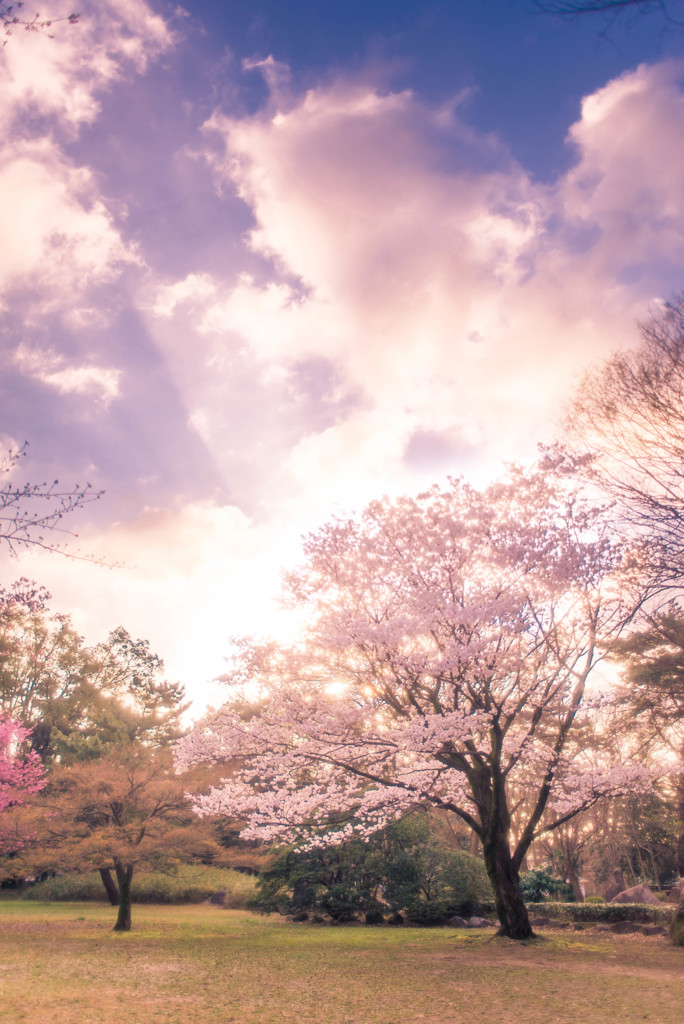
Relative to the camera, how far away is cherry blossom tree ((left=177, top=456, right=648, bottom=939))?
38.9 feet

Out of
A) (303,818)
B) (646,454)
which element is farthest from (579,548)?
(303,818)

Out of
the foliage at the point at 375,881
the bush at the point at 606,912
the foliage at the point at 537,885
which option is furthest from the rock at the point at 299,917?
the foliage at the point at 537,885

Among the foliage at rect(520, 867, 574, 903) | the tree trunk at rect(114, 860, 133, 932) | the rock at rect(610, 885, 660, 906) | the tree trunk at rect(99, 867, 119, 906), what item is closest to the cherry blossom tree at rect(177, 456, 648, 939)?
the tree trunk at rect(114, 860, 133, 932)

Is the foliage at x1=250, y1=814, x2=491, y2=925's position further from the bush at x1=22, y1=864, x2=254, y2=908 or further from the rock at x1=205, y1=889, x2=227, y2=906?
the rock at x1=205, y1=889, x2=227, y2=906

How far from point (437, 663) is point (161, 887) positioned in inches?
880

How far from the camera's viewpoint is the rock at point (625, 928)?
15922mm

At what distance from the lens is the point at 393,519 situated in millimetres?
13375

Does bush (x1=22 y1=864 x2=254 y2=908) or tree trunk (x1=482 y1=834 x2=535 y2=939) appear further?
bush (x1=22 y1=864 x2=254 y2=908)

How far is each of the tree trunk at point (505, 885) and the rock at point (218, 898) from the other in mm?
18187

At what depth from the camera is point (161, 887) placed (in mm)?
25984

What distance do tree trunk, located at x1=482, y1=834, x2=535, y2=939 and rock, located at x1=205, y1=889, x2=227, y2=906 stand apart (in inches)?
716

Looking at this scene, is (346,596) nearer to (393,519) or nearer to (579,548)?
(393,519)

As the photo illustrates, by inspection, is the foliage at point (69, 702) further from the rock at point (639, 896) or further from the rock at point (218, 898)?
the rock at point (639, 896)

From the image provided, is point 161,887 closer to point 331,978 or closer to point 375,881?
point 375,881
